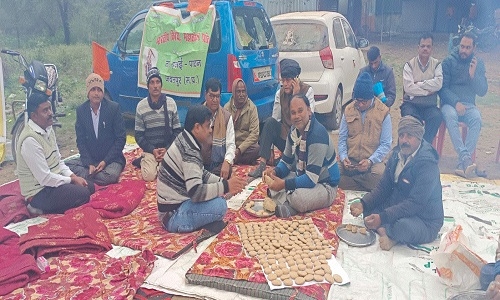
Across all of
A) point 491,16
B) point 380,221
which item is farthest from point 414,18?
point 380,221

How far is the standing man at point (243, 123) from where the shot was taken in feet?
16.0

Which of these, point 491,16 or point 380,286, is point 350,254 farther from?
point 491,16

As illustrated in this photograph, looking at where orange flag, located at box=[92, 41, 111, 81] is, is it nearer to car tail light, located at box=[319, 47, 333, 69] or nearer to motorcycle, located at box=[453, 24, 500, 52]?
car tail light, located at box=[319, 47, 333, 69]

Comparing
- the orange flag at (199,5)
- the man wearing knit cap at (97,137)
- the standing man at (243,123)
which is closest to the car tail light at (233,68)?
the standing man at (243,123)

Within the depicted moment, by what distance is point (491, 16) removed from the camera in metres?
15.1

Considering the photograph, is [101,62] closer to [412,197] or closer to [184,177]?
[184,177]

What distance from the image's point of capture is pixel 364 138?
14.0 ft

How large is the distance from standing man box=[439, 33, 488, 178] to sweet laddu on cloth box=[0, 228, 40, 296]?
14.0ft

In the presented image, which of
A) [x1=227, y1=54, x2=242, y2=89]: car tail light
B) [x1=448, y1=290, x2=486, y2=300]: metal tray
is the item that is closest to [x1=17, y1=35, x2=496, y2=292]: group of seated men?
[x1=227, y1=54, x2=242, y2=89]: car tail light

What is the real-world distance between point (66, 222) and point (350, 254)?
2204 millimetres

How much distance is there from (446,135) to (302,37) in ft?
8.54

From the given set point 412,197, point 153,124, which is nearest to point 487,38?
point 153,124

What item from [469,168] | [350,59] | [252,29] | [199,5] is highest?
[199,5]

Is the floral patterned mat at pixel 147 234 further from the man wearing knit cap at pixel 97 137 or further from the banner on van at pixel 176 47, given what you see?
the banner on van at pixel 176 47
